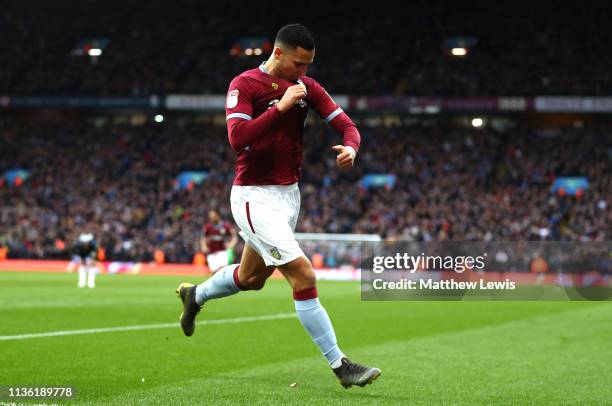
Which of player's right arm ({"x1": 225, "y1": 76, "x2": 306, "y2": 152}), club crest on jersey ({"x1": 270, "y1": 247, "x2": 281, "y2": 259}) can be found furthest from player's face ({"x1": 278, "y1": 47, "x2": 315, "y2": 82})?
club crest on jersey ({"x1": 270, "y1": 247, "x2": 281, "y2": 259})

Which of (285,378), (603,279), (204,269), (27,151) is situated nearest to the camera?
(285,378)

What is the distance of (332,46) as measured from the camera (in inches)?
1964

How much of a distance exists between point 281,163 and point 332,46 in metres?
43.9

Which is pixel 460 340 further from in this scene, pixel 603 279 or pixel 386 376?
pixel 603 279

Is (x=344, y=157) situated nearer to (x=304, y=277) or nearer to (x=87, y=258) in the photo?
(x=304, y=277)

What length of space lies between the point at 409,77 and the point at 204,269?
705 inches

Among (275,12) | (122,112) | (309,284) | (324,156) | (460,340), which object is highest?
(275,12)

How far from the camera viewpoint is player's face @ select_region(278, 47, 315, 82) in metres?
6.51

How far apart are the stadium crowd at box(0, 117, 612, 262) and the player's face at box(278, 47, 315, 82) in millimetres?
31853

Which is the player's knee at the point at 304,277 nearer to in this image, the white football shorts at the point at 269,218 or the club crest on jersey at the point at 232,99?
the white football shorts at the point at 269,218

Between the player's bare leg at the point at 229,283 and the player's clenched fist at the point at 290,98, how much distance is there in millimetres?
1348

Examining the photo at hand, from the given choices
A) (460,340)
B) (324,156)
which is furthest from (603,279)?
(324,156)

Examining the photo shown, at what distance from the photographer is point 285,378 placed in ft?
26.8

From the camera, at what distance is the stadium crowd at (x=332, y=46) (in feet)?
154
